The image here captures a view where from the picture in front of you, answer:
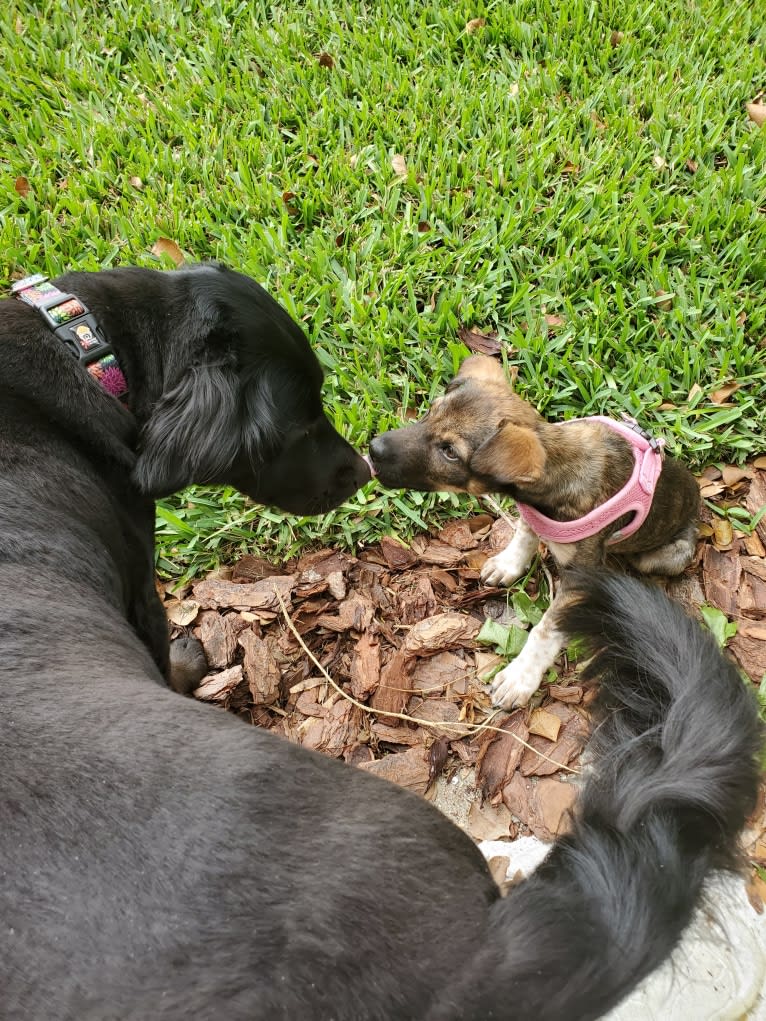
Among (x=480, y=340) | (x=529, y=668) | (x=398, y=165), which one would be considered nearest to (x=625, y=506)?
(x=529, y=668)

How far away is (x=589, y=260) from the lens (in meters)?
4.30

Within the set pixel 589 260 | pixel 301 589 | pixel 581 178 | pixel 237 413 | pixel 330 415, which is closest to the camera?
pixel 237 413

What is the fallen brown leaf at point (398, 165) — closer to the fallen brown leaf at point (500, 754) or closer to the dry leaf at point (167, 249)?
the dry leaf at point (167, 249)

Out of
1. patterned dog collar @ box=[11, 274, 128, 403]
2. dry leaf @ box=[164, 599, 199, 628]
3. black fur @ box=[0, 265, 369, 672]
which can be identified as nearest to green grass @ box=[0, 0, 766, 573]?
dry leaf @ box=[164, 599, 199, 628]

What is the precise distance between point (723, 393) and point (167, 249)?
3363 mm

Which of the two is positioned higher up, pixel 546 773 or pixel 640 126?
pixel 640 126

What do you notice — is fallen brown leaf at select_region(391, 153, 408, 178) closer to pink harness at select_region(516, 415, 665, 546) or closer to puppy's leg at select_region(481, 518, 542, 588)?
pink harness at select_region(516, 415, 665, 546)

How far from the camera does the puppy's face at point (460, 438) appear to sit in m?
3.15

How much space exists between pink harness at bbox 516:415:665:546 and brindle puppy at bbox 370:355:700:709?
0.13ft

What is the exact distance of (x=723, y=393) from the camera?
388 centimetres

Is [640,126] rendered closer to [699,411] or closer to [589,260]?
[589,260]

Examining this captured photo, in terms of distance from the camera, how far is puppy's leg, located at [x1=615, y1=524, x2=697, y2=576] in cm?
348

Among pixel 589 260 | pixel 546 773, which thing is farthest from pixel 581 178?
pixel 546 773

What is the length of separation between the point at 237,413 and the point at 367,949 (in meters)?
1.67
